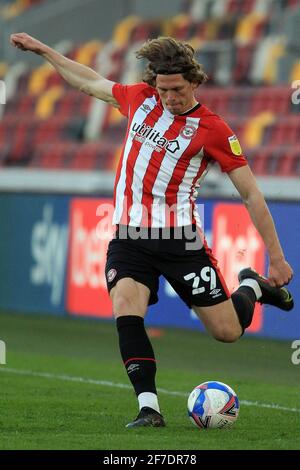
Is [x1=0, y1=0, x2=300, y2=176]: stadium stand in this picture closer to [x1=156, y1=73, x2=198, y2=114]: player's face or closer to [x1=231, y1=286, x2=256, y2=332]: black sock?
[x1=231, y1=286, x2=256, y2=332]: black sock

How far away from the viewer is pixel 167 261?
7.25m

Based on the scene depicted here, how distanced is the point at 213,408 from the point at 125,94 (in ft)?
6.17

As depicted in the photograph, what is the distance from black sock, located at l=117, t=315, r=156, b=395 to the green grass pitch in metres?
0.27

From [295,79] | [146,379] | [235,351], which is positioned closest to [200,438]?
[146,379]

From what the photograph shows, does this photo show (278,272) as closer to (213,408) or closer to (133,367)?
(213,408)

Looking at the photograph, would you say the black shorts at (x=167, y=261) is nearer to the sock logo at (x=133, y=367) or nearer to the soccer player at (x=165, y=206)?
the soccer player at (x=165, y=206)

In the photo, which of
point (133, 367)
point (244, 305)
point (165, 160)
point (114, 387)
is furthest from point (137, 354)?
point (114, 387)

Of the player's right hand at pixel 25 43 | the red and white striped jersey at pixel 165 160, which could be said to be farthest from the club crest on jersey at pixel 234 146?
the player's right hand at pixel 25 43

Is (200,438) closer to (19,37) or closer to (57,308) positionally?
(19,37)

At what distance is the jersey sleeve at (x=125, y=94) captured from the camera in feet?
24.3

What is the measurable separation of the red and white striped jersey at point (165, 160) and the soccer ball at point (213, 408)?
975mm

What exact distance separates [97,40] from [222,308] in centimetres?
1590

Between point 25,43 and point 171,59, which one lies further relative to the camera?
point 25,43

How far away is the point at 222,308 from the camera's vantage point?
7438 mm
